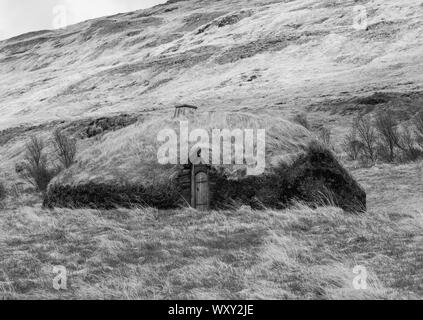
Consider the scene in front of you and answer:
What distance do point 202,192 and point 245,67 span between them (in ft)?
177

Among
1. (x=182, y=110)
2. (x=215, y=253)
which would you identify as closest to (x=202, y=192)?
(x=182, y=110)

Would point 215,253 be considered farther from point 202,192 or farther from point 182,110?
point 182,110

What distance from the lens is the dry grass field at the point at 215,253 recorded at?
8.45m

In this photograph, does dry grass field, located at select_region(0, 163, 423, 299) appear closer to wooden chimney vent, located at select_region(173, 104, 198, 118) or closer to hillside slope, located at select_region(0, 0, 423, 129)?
wooden chimney vent, located at select_region(173, 104, 198, 118)

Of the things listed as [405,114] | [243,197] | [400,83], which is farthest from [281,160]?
[400,83]

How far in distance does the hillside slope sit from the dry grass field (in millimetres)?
32266

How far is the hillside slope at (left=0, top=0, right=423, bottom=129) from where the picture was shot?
53344mm

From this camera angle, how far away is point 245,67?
68312 mm

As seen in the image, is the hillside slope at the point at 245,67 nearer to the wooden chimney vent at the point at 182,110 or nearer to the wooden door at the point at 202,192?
the wooden chimney vent at the point at 182,110

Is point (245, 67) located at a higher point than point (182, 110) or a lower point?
lower

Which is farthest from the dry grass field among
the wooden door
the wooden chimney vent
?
the wooden chimney vent

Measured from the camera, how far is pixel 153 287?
344 inches
